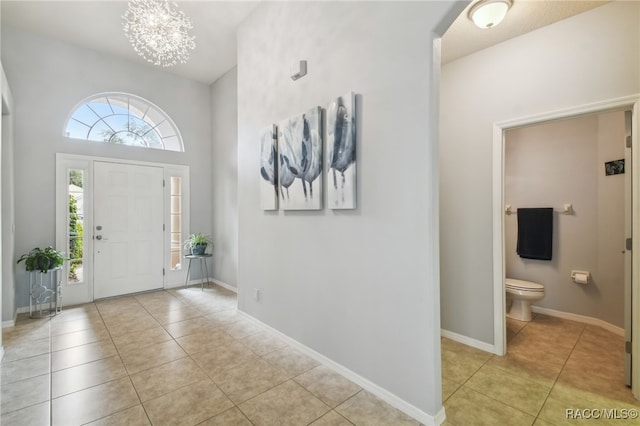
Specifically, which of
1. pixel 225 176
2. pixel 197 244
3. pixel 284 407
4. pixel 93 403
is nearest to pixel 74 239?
pixel 197 244

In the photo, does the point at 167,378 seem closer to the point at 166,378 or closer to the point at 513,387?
the point at 166,378

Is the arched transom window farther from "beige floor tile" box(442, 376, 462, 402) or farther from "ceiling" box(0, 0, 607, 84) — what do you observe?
"beige floor tile" box(442, 376, 462, 402)

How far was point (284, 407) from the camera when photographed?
6.11 ft

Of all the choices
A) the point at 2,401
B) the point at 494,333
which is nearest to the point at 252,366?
the point at 2,401

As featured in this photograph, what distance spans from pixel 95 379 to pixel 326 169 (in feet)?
7.86

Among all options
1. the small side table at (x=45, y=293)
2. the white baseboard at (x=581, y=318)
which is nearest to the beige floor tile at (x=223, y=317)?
the small side table at (x=45, y=293)

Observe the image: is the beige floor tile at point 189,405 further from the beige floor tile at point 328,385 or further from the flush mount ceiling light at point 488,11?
the flush mount ceiling light at point 488,11

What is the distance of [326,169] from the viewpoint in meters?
2.35

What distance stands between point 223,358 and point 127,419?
815 mm

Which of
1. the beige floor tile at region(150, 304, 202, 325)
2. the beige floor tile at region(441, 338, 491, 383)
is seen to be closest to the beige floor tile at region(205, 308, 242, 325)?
the beige floor tile at region(150, 304, 202, 325)

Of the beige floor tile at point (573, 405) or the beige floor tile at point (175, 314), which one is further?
the beige floor tile at point (175, 314)

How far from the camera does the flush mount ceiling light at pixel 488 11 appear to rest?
2086mm

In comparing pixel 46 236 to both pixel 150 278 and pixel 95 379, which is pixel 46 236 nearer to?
pixel 150 278

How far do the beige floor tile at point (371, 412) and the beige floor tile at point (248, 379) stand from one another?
559mm
